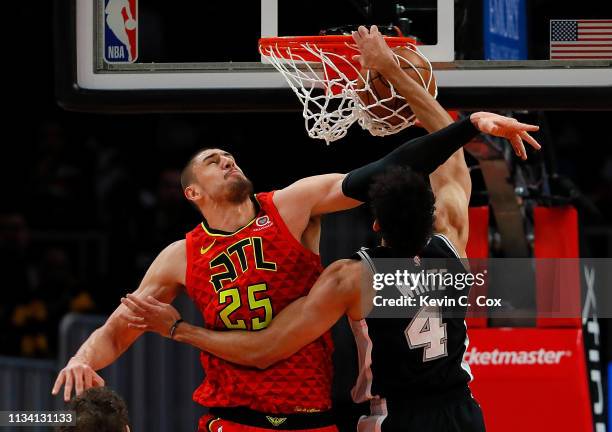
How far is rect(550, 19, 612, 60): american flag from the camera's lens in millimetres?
4039

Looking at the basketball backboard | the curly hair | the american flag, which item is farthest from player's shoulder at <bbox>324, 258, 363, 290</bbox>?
the american flag

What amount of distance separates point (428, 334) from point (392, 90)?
846mm

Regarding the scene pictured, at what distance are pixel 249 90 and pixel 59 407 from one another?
2840 mm

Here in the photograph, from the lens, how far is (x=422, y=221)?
11.8ft

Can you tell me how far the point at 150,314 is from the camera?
398 centimetres

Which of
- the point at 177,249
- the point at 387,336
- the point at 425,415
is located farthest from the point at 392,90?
the point at 425,415

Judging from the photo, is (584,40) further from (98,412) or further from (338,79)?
(98,412)

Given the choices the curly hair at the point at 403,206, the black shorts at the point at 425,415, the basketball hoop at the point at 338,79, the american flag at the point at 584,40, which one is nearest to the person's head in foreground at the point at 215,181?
the basketball hoop at the point at 338,79

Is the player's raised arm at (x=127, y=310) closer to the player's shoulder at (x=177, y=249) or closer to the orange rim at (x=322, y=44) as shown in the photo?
the player's shoulder at (x=177, y=249)

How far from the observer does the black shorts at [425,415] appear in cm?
383

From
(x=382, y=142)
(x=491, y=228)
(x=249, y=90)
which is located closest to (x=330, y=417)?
(x=249, y=90)

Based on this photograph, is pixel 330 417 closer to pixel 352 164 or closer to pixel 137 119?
pixel 352 164

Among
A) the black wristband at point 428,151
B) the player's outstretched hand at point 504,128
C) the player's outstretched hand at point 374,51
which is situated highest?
the player's outstretched hand at point 374,51

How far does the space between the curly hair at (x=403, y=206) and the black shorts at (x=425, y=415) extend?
22.9 inches
